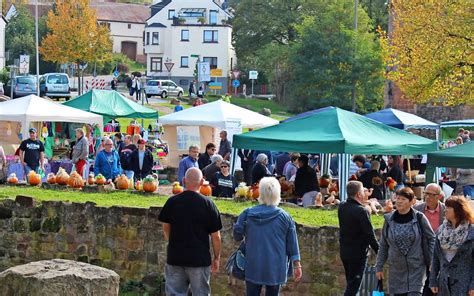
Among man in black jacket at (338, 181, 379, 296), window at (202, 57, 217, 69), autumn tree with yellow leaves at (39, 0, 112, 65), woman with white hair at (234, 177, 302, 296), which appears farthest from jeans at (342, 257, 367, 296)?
window at (202, 57, 217, 69)

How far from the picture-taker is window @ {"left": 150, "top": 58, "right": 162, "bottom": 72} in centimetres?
9444

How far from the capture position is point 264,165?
20500mm

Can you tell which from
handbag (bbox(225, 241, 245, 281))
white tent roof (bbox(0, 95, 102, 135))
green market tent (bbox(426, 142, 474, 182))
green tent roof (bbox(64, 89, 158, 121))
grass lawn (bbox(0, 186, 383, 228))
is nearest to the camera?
handbag (bbox(225, 241, 245, 281))

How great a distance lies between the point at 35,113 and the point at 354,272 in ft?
50.7

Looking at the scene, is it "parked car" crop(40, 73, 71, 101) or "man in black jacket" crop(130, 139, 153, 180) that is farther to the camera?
"parked car" crop(40, 73, 71, 101)

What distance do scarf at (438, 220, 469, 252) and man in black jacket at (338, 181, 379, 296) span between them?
1.63m

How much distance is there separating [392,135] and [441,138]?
16.4 meters

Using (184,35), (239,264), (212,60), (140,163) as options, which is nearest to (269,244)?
(239,264)

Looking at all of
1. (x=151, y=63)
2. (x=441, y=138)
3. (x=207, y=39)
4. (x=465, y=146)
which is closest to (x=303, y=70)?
(x=441, y=138)

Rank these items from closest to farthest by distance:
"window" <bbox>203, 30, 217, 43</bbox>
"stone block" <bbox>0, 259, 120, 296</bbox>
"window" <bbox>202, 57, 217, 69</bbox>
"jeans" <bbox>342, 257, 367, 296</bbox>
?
"stone block" <bbox>0, 259, 120, 296</bbox> → "jeans" <bbox>342, 257, 367, 296</bbox> → "window" <bbox>202, 57, 217, 69</bbox> → "window" <bbox>203, 30, 217, 43</bbox>

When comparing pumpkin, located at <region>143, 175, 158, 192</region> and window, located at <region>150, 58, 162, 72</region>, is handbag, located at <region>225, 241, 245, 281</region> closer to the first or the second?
pumpkin, located at <region>143, 175, 158, 192</region>

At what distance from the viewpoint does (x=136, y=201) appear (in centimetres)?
1656

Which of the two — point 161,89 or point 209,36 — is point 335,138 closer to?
point 161,89

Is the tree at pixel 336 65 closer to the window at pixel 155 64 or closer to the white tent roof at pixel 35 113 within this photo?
the white tent roof at pixel 35 113
